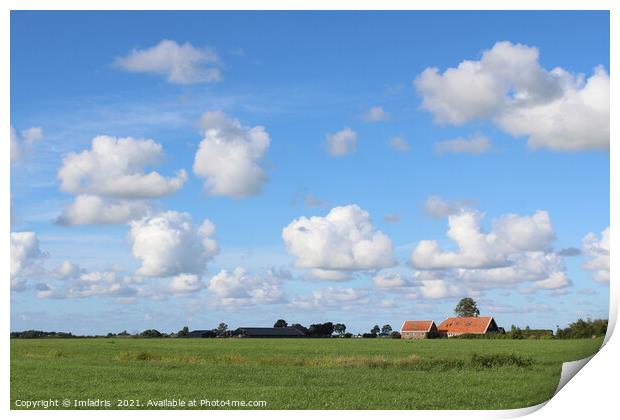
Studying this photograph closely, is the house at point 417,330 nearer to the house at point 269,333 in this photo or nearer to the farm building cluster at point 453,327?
the farm building cluster at point 453,327

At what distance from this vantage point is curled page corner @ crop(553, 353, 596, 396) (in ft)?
55.2

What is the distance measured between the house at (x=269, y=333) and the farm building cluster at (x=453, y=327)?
3564 millimetres

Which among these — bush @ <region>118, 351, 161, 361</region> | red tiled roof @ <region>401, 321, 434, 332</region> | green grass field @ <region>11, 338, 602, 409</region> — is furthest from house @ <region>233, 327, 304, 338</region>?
bush @ <region>118, 351, 161, 361</region>

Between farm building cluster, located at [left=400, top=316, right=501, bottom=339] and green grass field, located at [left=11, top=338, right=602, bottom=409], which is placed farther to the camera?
farm building cluster, located at [left=400, top=316, right=501, bottom=339]

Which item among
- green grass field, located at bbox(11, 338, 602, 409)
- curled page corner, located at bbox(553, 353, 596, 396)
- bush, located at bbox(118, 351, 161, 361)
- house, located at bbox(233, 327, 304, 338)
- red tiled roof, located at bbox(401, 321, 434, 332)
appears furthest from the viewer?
bush, located at bbox(118, 351, 161, 361)

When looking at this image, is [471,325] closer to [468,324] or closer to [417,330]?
[468,324]

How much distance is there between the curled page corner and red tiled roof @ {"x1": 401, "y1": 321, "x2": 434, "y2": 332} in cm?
752

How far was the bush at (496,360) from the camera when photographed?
2362 centimetres

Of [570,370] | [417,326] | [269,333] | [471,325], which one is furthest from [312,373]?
[570,370]

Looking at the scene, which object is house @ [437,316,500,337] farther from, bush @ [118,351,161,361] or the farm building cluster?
bush @ [118,351,161,361]

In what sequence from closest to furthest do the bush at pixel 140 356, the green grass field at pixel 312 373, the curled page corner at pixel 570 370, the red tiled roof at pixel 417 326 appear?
the curled page corner at pixel 570 370 < the green grass field at pixel 312 373 < the red tiled roof at pixel 417 326 < the bush at pixel 140 356

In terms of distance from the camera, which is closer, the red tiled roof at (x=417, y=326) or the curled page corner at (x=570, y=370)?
the curled page corner at (x=570, y=370)

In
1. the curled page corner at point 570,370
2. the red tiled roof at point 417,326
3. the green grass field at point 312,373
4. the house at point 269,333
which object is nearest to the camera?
the curled page corner at point 570,370

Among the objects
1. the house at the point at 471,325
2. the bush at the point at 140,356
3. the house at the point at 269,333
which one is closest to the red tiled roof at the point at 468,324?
the house at the point at 471,325
